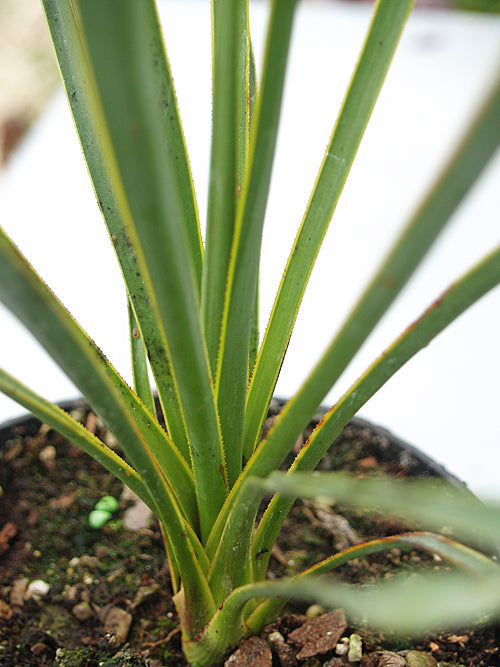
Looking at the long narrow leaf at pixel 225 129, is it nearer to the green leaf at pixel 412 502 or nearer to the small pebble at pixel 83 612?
the green leaf at pixel 412 502

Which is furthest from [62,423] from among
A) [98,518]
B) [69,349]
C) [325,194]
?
[98,518]

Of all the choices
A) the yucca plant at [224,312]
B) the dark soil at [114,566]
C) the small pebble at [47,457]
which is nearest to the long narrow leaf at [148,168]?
the yucca plant at [224,312]

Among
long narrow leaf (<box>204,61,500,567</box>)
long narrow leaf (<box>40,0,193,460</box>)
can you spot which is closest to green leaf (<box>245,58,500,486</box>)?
long narrow leaf (<box>204,61,500,567</box>)

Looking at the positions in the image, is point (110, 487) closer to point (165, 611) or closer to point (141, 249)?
point (165, 611)

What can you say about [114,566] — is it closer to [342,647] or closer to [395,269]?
[342,647]

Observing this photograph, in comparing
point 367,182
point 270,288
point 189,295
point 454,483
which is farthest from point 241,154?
point 367,182

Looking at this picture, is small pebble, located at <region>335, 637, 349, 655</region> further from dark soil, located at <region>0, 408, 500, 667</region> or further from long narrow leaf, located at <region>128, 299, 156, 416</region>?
long narrow leaf, located at <region>128, 299, 156, 416</region>
